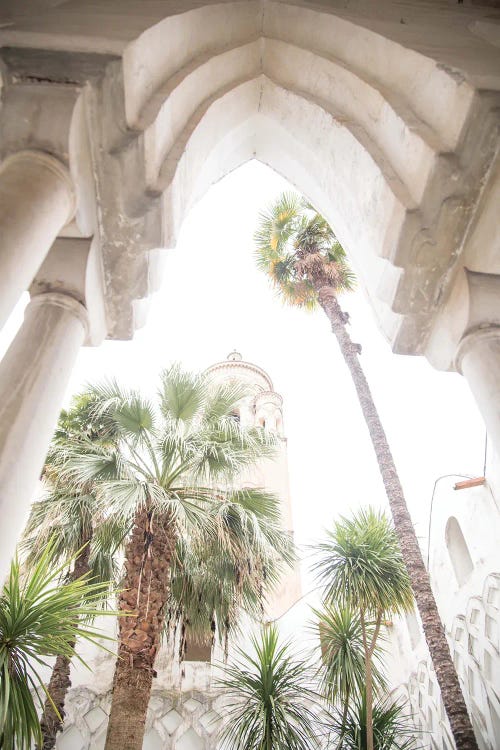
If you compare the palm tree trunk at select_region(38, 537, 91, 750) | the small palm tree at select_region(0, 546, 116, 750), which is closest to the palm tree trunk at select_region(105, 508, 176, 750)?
the palm tree trunk at select_region(38, 537, 91, 750)

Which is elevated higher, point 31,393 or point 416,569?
point 416,569

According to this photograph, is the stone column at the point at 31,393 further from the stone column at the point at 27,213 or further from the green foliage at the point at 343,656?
the green foliage at the point at 343,656

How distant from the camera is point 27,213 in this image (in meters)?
1.91

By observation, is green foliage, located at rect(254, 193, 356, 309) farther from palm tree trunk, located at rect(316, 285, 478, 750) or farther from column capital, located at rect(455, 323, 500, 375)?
column capital, located at rect(455, 323, 500, 375)

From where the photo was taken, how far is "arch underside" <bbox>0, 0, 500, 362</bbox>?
2.29m

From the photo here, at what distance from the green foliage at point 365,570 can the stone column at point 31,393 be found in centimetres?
645

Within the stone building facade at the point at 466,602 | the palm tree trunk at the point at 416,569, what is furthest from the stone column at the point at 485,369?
the palm tree trunk at the point at 416,569

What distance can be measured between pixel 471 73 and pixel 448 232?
2.37 ft

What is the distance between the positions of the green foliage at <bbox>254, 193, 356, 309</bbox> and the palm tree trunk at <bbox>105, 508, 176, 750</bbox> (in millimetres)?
8236

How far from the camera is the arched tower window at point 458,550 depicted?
7.60 m

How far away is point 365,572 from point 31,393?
679 centimetres

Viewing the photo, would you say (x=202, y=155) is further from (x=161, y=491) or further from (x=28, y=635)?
(x=161, y=491)

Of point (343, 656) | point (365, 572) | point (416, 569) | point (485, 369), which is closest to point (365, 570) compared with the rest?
point (365, 572)

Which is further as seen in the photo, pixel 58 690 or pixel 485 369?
pixel 58 690
